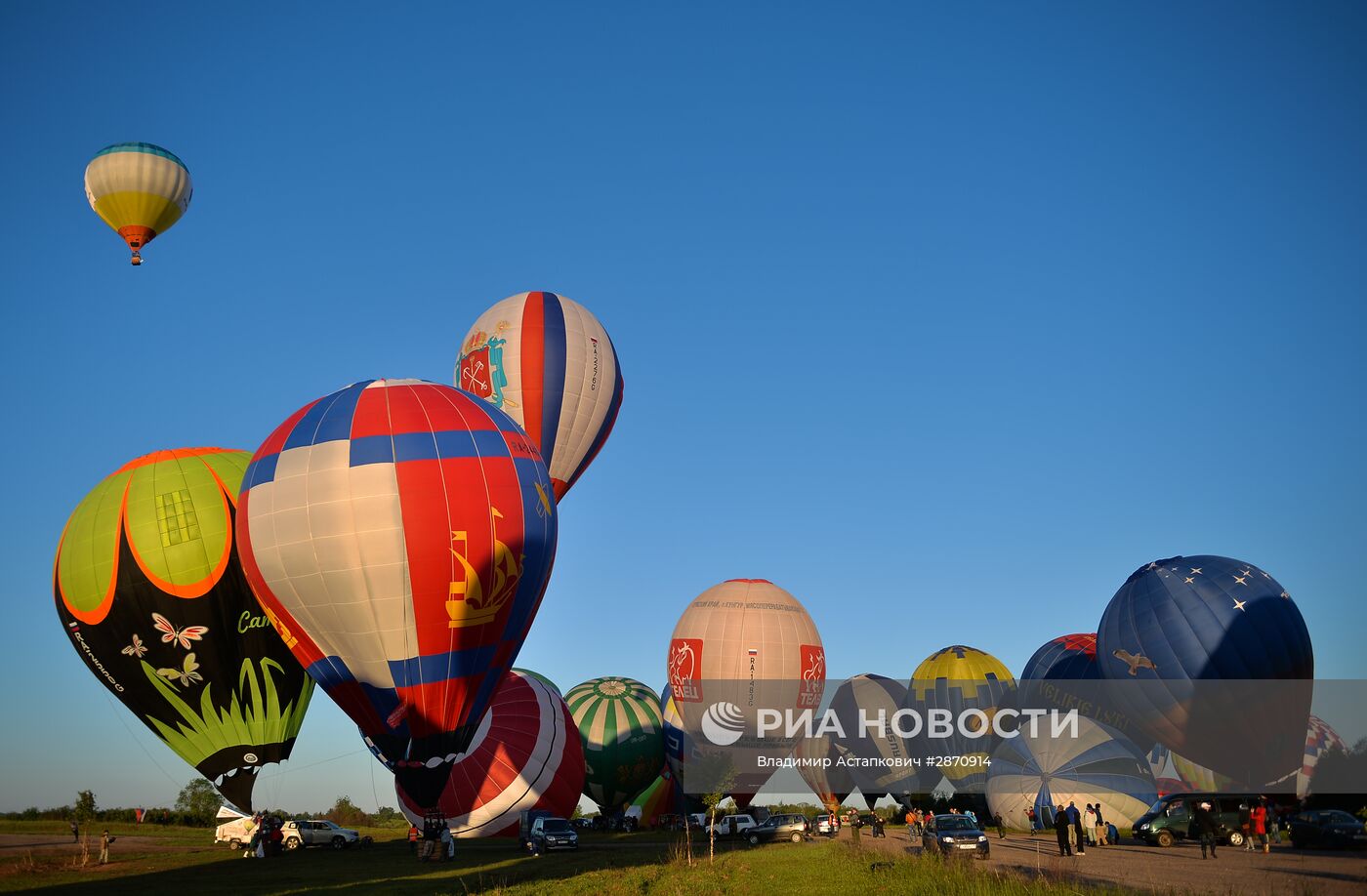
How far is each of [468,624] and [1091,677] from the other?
103 feet

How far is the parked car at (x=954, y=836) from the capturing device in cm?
2752

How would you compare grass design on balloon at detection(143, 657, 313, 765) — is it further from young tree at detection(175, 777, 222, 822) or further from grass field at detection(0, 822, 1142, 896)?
young tree at detection(175, 777, 222, 822)

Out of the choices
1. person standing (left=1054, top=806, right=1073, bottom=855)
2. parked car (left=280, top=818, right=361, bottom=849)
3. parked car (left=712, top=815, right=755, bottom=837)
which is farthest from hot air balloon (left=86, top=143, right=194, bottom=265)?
person standing (left=1054, top=806, right=1073, bottom=855)

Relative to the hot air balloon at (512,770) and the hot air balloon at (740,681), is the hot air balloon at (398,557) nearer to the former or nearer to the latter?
the hot air balloon at (512,770)

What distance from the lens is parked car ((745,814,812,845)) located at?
40562 mm

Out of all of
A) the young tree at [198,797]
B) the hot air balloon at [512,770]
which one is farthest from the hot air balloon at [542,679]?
the young tree at [198,797]

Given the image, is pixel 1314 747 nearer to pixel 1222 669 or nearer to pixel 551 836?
pixel 1222 669

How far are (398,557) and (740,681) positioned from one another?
23.1 meters

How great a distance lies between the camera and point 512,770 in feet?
122

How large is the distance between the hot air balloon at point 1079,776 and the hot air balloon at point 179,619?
2352 cm

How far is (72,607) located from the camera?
97.4 feet

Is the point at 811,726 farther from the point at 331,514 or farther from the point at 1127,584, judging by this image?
the point at 331,514

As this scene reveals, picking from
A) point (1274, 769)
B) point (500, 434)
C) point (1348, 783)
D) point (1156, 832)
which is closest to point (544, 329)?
point (500, 434)

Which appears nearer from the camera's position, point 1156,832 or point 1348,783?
point 1156,832
